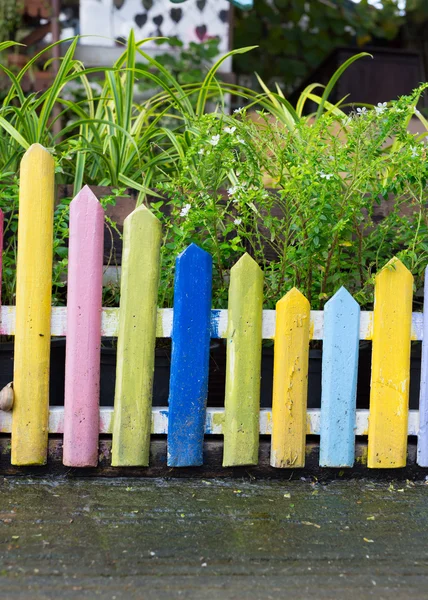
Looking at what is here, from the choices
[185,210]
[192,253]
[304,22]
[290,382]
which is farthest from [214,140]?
[304,22]

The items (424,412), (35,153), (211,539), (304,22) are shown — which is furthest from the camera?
(304,22)

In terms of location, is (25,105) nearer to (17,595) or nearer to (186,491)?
(186,491)

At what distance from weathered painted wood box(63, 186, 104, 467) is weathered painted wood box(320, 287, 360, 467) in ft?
2.07

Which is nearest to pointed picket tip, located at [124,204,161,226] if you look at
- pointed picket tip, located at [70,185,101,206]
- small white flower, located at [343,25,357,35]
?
pointed picket tip, located at [70,185,101,206]

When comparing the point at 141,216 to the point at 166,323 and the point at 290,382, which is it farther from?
the point at 290,382

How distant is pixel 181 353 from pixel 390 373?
0.59 metres

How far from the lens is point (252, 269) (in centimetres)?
160

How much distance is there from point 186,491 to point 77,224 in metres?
0.77

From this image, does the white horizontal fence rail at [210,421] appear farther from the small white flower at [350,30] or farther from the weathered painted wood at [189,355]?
the small white flower at [350,30]

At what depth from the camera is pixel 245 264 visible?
1593mm

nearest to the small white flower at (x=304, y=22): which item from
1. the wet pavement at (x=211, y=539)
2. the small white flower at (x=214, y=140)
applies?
the small white flower at (x=214, y=140)

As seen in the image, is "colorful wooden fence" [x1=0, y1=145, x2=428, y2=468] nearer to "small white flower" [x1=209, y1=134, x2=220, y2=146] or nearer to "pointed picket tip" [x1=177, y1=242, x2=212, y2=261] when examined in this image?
"pointed picket tip" [x1=177, y1=242, x2=212, y2=261]

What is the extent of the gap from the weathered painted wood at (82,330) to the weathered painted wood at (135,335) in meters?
0.07

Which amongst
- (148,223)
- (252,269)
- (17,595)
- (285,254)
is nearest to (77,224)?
(148,223)
